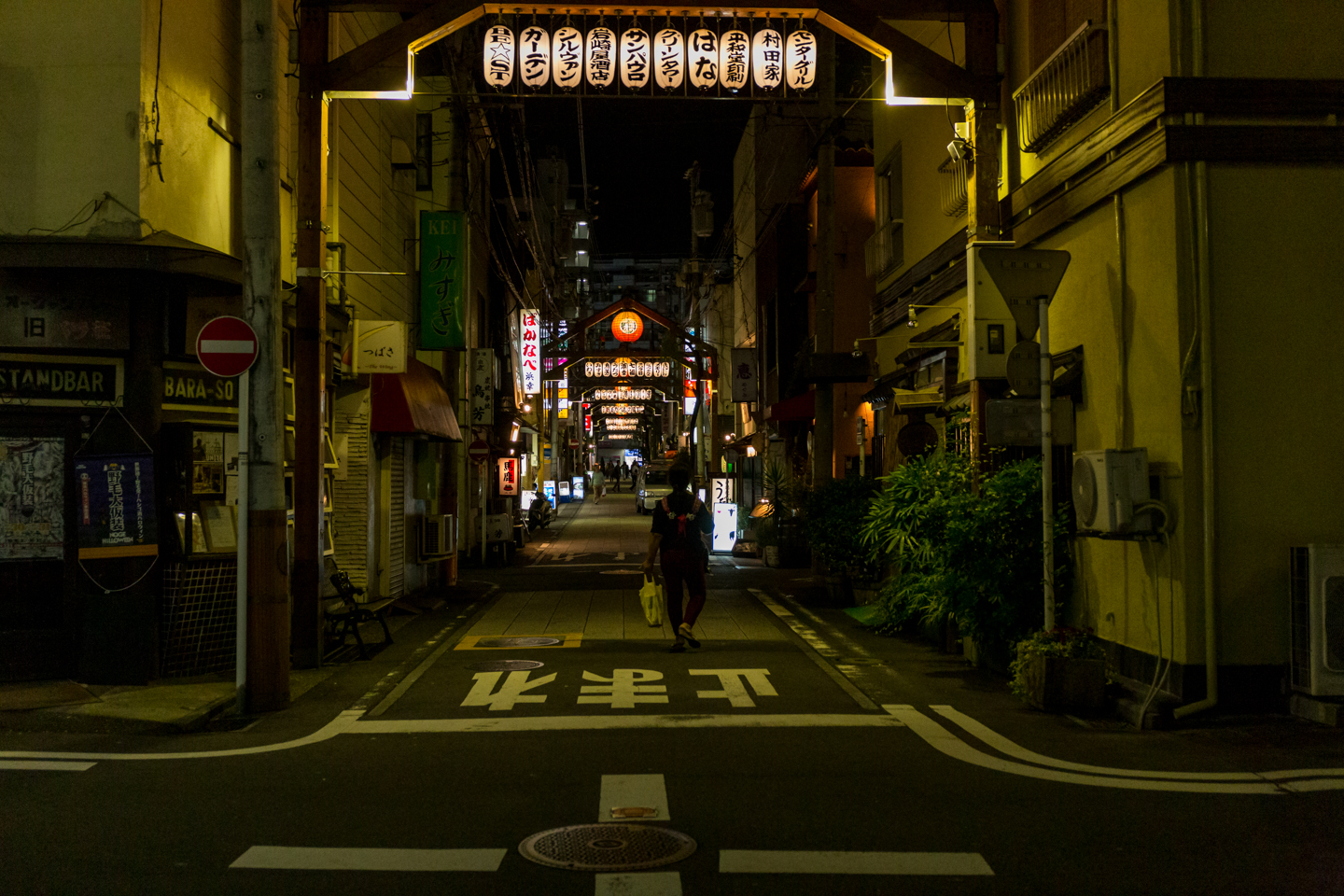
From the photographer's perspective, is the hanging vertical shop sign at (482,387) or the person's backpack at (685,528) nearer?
the person's backpack at (685,528)

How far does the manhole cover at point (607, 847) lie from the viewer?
5.20 meters

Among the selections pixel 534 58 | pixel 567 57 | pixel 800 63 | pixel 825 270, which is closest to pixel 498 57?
pixel 534 58

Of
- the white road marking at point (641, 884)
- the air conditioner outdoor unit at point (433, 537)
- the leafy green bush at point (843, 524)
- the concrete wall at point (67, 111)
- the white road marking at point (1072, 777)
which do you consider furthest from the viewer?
the air conditioner outdoor unit at point (433, 537)

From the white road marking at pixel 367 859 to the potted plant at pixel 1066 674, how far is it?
5238 mm

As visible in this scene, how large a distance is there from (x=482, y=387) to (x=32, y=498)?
15261 millimetres

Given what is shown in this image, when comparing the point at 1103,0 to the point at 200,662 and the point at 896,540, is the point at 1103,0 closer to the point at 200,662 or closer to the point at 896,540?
the point at 896,540

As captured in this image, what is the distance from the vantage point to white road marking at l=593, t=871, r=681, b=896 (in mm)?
4828

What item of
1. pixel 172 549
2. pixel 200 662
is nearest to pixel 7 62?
pixel 172 549

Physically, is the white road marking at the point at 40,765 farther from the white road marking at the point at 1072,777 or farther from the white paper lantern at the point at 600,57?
the white paper lantern at the point at 600,57

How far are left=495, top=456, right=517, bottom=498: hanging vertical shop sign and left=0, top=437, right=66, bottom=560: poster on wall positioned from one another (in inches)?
668

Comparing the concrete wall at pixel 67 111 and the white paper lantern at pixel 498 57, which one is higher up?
the white paper lantern at pixel 498 57

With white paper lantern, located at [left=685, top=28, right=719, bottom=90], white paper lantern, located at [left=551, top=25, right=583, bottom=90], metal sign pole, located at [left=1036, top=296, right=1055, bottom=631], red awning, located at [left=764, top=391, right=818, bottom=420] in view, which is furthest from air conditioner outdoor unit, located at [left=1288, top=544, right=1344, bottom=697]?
red awning, located at [left=764, top=391, right=818, bottom=420]

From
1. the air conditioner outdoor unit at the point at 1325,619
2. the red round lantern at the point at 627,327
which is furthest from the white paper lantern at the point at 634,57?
the red round lantern at the point at 627,327

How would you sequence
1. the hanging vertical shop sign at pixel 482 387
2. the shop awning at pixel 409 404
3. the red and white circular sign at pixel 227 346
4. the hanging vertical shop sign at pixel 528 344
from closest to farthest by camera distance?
the red and white circular sign at pixel 227 346 < the shop awning at pixel 409 404 < the hanging vertical shop sign at pixel 482 387 < the hanging vertical shop sign at pixel 528 344
